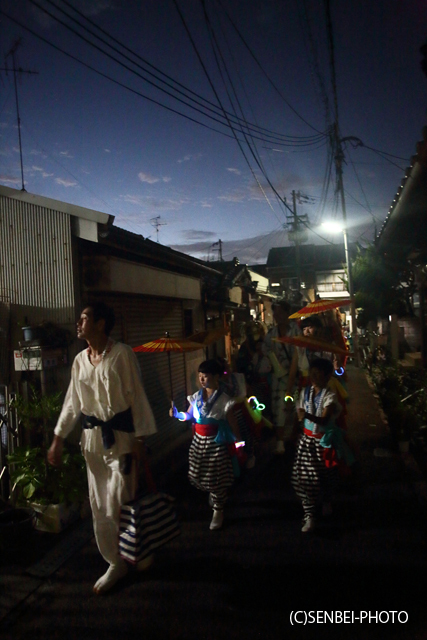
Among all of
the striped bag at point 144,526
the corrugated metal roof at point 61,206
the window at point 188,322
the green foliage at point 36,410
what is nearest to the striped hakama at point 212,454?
the striped bag at point 144,526

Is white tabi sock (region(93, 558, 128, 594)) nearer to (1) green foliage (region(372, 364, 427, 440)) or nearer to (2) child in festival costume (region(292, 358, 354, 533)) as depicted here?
(2) child in festival costume (region(292, 358, 354, 533))

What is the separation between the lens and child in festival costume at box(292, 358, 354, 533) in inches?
195

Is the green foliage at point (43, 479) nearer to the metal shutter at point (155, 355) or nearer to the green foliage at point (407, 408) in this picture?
the metal shutter at point (155, 355)

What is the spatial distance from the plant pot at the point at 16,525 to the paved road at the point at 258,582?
1.98 ft

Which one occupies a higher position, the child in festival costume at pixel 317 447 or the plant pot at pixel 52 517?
the child in festival costume at pixel 317 447

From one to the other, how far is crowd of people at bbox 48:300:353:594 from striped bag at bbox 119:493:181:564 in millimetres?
99

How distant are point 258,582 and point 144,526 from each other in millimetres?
1138

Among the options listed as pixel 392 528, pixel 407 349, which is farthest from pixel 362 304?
pixel 392 528

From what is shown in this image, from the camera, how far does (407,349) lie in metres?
12.9

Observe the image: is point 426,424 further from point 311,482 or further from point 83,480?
point 83,480

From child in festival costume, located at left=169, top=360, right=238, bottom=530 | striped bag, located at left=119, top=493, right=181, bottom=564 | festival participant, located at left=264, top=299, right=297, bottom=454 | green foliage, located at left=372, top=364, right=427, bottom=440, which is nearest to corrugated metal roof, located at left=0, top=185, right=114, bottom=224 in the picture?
child in festival costume, located at left=169, top=360, right=238, bottom=530

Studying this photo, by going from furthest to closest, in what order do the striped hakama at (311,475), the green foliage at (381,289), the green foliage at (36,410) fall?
the green foliage at (381,289)
the green foliage at (36,410)
the striped hakama at (311,475)

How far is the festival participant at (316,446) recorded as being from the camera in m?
4.94

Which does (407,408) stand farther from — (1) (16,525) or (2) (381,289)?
(2) (381,289)
